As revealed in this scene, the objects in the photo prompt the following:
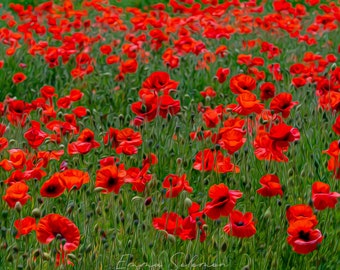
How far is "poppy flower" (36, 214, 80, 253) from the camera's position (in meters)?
2.26

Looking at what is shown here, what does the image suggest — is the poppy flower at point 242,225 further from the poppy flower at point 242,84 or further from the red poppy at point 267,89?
the red poppy at point 267,89

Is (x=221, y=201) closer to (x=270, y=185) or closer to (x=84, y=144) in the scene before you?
(x=270, y=185)

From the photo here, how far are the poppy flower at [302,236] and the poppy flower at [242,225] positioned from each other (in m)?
0.13

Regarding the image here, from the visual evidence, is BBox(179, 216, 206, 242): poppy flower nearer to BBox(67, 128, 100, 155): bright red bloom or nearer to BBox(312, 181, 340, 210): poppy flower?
BBox(312, 181, 340, 210): poppy flower

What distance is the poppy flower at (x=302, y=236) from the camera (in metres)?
2.23

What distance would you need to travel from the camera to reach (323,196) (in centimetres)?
243

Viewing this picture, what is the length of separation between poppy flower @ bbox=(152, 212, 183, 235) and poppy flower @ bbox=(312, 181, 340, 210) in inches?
18.1

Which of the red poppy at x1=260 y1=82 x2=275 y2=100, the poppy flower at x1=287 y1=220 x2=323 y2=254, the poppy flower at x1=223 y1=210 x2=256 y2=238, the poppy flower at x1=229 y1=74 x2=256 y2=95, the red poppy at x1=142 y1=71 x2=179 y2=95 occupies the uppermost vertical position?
the poppy flower at x1=287 y1=220 x2=323 y2=254

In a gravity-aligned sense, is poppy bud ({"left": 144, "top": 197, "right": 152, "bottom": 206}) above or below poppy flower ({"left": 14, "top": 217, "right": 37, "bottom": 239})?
below

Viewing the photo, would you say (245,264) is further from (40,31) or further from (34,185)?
(40,31)

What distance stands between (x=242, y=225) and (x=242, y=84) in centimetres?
129

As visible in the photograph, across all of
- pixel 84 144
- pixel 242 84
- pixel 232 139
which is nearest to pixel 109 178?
pixel 84 144

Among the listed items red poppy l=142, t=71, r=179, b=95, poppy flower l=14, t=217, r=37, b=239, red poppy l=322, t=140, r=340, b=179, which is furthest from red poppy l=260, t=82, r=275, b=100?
poppy flower l=14, t=217, r=37, b=239

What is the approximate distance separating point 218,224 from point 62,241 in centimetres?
72
